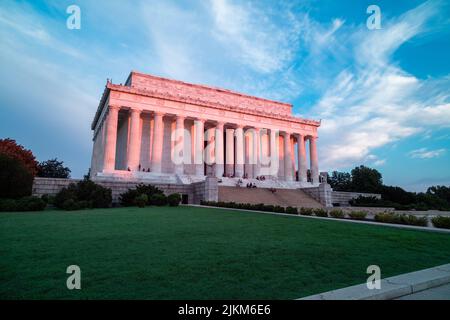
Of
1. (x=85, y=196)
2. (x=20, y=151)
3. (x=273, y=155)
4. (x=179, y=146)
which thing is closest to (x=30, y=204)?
(x=85, y=196)

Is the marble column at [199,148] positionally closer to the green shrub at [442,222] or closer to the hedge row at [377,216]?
the hedge row at [377,216]

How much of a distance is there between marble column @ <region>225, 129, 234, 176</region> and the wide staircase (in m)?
13.1

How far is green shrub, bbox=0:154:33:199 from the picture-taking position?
21.0 metres

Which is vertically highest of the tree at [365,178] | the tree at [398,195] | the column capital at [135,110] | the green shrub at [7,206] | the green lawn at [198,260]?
the column capital at [135,110]

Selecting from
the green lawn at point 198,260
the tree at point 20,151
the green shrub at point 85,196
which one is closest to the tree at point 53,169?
the tree at point 20,151

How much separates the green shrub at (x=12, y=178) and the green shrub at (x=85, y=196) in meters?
2.86

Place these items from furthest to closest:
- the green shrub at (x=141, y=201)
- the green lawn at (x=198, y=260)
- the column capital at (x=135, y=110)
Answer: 1. the column capital at (x=135, y=110)
2. the green shrub at (x=141, y=201)
3. the green lawn at (x=198, y=260)

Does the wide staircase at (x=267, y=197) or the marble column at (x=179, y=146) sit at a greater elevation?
the marble column at (x=179, y=146)

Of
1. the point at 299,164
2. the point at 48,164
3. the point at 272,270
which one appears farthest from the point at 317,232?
the point at 48,164

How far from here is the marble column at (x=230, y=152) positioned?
4762 cm

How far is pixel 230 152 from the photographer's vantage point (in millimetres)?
47469

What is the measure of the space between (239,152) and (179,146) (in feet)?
31.6
